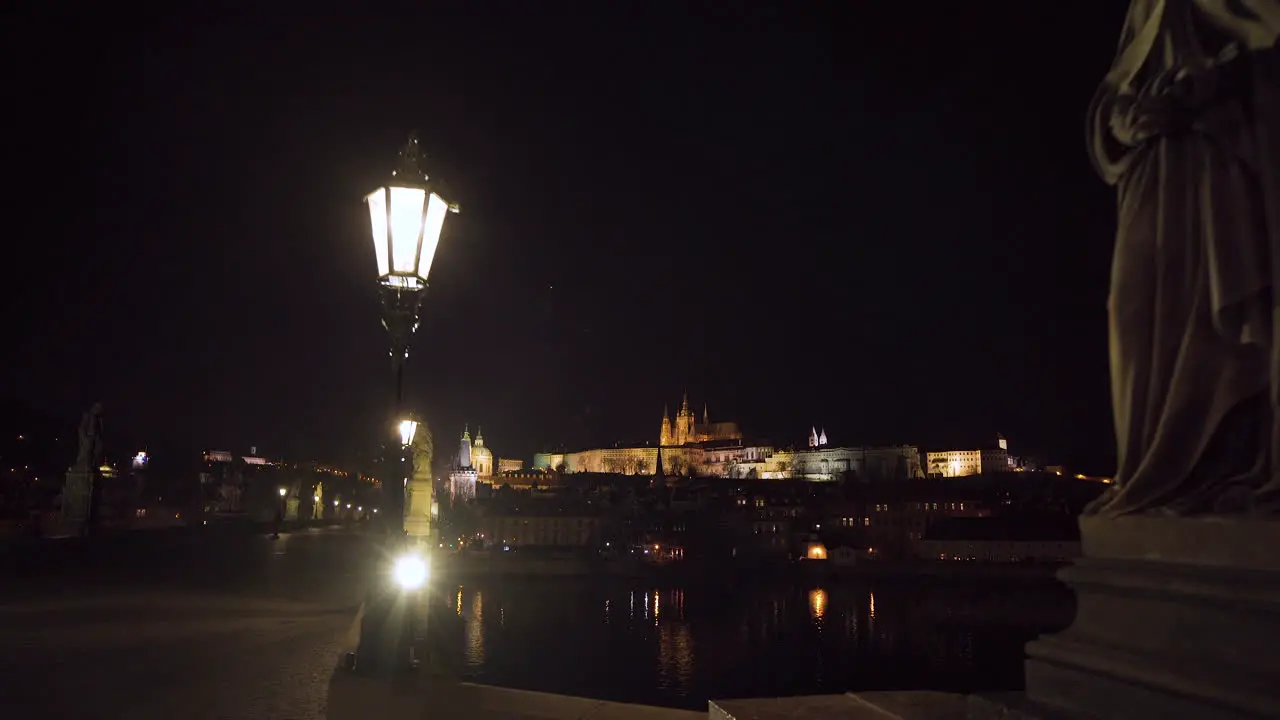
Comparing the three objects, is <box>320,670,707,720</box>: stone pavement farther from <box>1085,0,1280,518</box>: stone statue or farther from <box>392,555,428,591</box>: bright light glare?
<box>1085,0,1280,518</box>: stone statue

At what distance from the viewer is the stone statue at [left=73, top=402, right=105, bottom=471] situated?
19.5 m

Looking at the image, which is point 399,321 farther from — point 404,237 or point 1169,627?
point 1169,627

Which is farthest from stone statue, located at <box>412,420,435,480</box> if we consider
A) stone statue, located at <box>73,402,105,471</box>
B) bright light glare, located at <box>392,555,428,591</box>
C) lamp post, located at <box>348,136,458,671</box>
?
lamp post, located at <box>348,136,458,671</box>

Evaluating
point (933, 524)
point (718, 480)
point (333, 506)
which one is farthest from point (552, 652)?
point (718, 480)

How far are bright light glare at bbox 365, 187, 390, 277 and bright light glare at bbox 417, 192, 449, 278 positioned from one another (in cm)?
20

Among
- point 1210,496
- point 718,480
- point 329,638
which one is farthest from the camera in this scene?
point 718,480

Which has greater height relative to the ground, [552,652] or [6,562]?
[6,562]

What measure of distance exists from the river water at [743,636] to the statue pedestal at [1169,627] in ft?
81.3

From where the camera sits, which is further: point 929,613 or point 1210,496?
point 929,613

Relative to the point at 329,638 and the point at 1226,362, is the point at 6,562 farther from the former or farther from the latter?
the point at 1226,362

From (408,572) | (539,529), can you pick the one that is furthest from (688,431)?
(408,572)

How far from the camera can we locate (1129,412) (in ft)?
8.34

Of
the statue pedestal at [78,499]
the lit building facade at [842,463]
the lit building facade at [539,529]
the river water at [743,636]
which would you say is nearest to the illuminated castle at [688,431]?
the lit building facade at [842,463]

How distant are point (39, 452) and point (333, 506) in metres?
25.3
